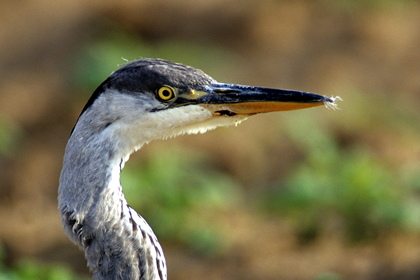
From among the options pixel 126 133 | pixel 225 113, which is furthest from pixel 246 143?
Answer: pixel 126 133

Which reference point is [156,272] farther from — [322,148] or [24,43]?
[24,43]

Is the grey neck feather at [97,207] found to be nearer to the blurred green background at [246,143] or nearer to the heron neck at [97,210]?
the heron neck at [97,210]

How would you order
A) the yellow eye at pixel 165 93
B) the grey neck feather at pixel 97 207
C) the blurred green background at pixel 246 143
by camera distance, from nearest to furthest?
the grey neck feather at pixel 97 207, the yellow eye at pixel 165 93, the blurred green background at pixel 246 143

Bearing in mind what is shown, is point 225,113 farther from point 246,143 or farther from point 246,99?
point 246,143

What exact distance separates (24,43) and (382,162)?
4.82 meters

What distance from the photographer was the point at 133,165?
8.74 meters

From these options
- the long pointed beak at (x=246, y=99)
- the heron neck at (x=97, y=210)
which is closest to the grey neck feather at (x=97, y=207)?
the heron neck at (x=97, y=210)

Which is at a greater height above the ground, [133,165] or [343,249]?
[133,165]

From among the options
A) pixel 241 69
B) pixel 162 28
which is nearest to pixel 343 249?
pixel 241 69

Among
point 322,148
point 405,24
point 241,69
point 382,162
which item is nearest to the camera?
Result: point 322,148

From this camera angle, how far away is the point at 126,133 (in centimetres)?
427

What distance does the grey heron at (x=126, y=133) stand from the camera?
13.8 feet

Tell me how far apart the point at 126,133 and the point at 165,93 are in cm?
29

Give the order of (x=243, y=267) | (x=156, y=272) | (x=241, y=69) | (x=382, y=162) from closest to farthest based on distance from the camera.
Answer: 1. (x=156, y=272)
2. (x=243, y=267)
3. (x=382, y=162)
4. (x=241, y=69)
